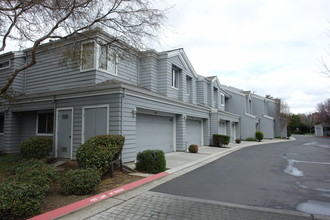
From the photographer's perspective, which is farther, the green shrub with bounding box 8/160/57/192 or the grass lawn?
the green shrub with bounding box 8/160/57/192

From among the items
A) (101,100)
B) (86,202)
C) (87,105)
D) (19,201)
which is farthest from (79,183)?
(87,105)

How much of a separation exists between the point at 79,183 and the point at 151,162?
3.19m

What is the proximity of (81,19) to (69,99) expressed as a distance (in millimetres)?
4091

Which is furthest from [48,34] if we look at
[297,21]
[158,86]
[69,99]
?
[297,21]

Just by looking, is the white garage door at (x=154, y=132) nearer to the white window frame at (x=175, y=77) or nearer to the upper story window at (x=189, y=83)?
the white window frame at (x=175, y=77)

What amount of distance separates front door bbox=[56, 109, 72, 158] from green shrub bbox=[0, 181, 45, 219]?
18.9 ft

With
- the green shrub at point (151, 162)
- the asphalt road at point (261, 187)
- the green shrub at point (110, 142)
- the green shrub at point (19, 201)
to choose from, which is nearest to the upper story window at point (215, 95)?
the asphalt road at point (261, 187)

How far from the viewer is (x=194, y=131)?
17016mm

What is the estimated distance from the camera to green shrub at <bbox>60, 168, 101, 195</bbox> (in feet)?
17.9

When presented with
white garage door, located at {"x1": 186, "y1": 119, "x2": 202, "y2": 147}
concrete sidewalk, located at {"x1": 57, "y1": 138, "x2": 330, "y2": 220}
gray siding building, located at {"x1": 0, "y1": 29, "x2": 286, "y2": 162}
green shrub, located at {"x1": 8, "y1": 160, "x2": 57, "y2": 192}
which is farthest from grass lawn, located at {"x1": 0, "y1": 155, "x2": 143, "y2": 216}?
white garage door, located at {"x1": 186, "y1": 119, "x2": 202, "y2": 147}

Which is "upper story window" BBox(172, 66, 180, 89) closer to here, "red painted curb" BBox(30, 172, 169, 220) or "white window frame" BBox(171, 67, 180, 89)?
"white window frame" BBox(171, 67, 180, 89)

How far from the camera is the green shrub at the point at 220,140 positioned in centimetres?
1822

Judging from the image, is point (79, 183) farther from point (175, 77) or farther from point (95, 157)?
point (175, 77)

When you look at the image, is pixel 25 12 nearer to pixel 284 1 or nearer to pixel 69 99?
pixel 69 99
